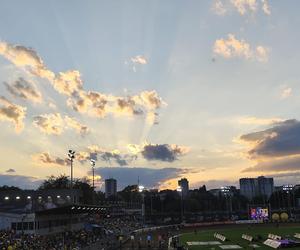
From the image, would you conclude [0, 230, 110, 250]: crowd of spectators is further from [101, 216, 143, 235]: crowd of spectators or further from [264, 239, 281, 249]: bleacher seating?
[264, 239, 281, 249]: bleacher seating

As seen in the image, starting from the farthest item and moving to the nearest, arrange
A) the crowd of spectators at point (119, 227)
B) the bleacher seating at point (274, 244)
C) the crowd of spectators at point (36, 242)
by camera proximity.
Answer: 1. the crowd of spectators at point (119, 227)
2. the bleacher seating at point (274, 244)
3. the crowd of spectators at point (36, 242)

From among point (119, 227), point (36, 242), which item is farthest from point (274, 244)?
point (119, 227)

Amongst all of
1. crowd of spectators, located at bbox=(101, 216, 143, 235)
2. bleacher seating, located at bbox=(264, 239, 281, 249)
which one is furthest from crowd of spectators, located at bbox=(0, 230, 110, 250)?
bleacher seating, located at bbox=(264, 239, 281, 249)

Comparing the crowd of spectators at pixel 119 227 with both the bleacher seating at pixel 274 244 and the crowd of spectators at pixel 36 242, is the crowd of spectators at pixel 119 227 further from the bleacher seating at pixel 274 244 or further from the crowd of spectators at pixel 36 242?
the bleacher seating at pixel 274 244

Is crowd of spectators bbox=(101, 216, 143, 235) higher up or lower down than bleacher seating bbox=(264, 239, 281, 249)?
higher up

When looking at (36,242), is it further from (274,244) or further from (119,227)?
(119,227)

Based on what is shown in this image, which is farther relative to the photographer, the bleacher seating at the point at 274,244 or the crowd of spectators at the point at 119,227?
the crowd of spectators at the point at 119,227

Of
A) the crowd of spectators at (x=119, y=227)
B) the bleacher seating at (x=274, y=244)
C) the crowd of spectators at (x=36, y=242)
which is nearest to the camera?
the crowd of spectators at (x=36, y=242)

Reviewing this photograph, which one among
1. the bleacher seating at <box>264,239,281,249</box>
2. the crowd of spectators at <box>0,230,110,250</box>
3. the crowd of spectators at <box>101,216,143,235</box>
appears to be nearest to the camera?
the crowd of spectators at <box>0,230,110,250</box>

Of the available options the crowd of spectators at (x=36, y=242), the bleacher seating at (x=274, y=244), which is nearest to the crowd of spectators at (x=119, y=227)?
the crowd of spectators at (x=36, y=242)

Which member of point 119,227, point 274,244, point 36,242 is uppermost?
point 36,242

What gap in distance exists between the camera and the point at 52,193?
343ft

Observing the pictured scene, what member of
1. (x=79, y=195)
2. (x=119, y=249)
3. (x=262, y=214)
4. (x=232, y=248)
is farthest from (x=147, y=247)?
(x=262, y=214)

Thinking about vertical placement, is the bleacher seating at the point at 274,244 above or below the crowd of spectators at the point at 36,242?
below
